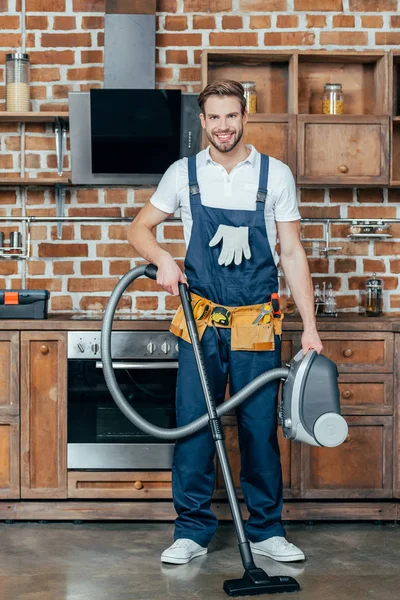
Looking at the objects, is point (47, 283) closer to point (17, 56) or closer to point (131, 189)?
point (131, 189)

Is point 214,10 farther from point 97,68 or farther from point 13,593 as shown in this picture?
point 13,593

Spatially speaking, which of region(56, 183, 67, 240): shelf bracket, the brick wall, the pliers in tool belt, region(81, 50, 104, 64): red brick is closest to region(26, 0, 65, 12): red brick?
the brick wall

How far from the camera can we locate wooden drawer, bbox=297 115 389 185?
12.0ft

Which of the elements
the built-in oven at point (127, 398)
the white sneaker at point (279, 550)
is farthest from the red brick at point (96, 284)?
the white sneaker at point (279, 550)

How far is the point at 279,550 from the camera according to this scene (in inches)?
113

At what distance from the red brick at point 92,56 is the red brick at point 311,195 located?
1.16 meters

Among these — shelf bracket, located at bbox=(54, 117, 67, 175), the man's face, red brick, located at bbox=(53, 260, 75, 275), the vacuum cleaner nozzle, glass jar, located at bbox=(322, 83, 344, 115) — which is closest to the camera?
the vacuum cleaner nozzle

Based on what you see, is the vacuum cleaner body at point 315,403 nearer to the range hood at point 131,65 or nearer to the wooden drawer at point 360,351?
the wooden drawer at point 360,351

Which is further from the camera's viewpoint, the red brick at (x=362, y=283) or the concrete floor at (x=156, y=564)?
the red brick at (x=362, y=283)

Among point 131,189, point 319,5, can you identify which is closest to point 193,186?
point 131,189

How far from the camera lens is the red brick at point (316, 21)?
3957 mm

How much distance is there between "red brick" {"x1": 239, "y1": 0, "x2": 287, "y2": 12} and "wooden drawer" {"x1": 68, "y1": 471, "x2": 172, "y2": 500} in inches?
86.6

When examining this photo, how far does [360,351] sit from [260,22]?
168 centimetres

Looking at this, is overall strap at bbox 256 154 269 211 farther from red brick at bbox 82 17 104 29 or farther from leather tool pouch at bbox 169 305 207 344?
red brick at bbox 82 17 104 29
